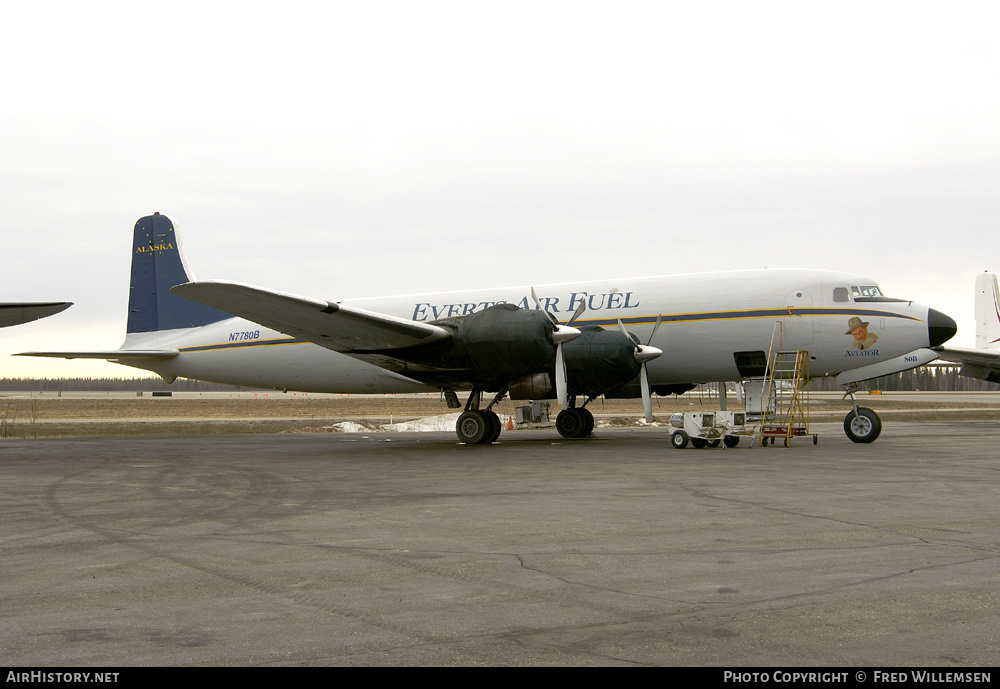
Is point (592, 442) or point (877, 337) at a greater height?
point (877, 337)

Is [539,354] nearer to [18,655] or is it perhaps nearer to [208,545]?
[208,545]

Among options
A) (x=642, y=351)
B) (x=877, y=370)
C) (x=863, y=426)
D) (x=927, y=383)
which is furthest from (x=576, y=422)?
(x=927, y=383)

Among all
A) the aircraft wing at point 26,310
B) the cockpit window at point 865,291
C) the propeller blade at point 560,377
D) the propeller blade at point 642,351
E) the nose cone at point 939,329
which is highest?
the cockpit window at point 865,291

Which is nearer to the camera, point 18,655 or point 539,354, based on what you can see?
point 18,655

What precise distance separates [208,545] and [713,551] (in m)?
4.67

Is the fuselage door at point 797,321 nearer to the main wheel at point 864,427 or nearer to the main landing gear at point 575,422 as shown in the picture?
the main wheel at point 864,427

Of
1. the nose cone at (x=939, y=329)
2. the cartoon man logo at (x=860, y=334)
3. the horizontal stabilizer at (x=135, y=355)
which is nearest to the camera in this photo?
the nose cone at (x=939, y=329)

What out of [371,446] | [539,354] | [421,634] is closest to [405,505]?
[421,634]

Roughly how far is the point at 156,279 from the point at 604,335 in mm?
16946

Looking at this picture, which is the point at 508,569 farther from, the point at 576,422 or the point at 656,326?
the point at 576,422

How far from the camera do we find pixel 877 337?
20531mm

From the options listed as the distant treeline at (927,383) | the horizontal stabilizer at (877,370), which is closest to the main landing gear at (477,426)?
the horizontal stabilizer at (877,370)

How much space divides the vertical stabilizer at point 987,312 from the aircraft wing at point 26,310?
137 ft

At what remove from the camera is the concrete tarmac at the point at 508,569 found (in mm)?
4621
